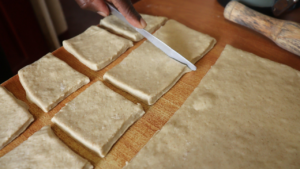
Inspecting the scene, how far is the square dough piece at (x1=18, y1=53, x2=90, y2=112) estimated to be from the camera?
96 centimetres

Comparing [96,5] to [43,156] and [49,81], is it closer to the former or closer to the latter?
[49,81]

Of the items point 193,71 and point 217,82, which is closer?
point 217,82

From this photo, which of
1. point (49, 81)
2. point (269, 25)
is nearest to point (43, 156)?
point (49, 81)

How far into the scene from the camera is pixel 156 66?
3.57 feet

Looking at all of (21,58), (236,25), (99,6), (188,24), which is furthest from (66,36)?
(236,25)

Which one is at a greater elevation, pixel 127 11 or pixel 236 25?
pixel 127 11

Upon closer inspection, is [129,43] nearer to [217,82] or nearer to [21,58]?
A: [217,82]

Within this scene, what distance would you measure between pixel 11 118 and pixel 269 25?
1451mm

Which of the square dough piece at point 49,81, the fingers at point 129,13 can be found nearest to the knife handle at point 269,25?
the fingers at point 129,13

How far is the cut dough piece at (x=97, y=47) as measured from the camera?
1.13 metres

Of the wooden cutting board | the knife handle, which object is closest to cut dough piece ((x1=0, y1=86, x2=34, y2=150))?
the wooden cutting board

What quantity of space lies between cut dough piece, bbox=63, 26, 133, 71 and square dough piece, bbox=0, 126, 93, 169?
0.46 m

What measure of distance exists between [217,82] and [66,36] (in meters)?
2.63

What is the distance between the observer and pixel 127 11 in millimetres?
1167
